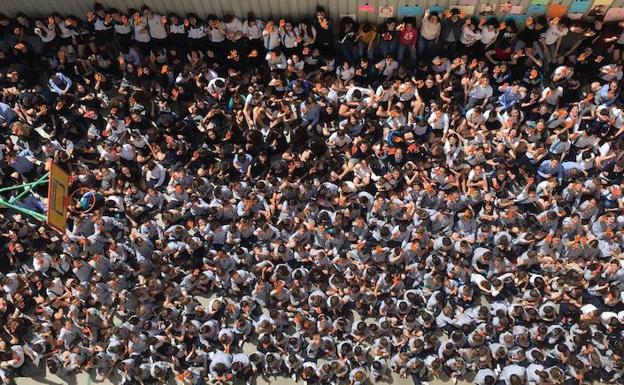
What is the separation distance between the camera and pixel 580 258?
12.7 meters

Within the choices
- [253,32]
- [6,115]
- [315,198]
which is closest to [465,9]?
[253,32]

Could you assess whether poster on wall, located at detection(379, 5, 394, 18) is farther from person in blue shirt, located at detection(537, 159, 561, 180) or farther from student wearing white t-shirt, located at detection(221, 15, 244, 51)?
person in blue shirt, located at detection(537, 159, 561, 180)

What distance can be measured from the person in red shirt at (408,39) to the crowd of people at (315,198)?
0.15 feet

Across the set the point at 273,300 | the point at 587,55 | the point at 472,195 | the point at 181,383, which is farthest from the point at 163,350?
the point at 587,55

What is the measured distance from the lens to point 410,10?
557 inches

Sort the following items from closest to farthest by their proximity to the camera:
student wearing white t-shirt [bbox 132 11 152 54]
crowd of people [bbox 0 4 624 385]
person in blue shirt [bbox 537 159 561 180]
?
crowd of people [bbox 0 4 624 385]
person in blue shirt [bbox 537 159 561 180]
student wearing white t-shirt [bbox 132 11 152 54]

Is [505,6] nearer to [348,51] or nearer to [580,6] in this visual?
[580,6]

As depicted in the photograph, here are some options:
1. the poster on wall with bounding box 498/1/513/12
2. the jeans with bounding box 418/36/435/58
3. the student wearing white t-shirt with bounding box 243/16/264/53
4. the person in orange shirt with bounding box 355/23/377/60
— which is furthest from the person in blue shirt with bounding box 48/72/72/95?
the poster on wall with bounding box 498/1/513/12

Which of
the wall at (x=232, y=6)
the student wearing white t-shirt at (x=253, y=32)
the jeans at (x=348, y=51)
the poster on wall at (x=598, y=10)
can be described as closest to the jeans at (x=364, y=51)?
the jeans at (x=348, y=51)

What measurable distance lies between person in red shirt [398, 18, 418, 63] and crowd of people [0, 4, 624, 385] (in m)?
0.05

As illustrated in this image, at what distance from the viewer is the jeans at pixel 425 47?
14.4 m

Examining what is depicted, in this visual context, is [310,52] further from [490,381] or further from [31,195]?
[490,381]

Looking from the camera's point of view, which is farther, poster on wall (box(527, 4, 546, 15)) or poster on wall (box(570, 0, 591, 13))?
poster on wall (box(527, 4, 546, 15))

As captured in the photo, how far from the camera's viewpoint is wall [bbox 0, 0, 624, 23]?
14.1 metres
